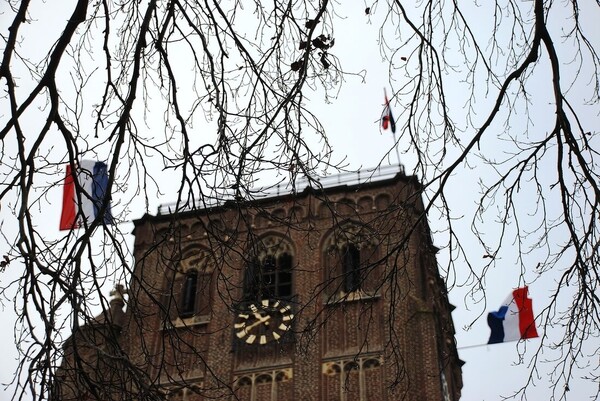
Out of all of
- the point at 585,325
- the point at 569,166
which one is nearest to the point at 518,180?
the point at 569,166

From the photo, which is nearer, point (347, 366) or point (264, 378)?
point (347, 366)

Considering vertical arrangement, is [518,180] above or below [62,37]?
below

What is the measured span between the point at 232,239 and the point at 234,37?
1.49 meters

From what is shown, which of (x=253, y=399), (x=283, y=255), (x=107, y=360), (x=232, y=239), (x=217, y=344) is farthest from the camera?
(x=283, y=255)

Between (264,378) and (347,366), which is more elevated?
(347,366)

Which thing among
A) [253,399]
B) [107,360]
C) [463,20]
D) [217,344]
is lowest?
[107,360]

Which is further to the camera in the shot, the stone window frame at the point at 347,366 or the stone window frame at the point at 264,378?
the stone window frame at the point at 264,378

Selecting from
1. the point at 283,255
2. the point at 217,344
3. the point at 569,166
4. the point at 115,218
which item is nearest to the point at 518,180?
the point at 569,166

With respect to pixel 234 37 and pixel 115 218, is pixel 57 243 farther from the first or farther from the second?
pixel 234 37

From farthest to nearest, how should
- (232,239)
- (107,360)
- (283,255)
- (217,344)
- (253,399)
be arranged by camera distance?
(283,255)
(217,344)
(253,399)
(232,239)
(107,360)

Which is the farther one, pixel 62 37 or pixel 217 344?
pixel 217 344

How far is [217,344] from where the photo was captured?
2742 centimetres

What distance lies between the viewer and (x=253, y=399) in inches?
1014

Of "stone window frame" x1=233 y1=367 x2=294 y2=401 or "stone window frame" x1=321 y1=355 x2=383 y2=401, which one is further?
"stone window frame" x1=233 y1=367 x2=294 y2=401
